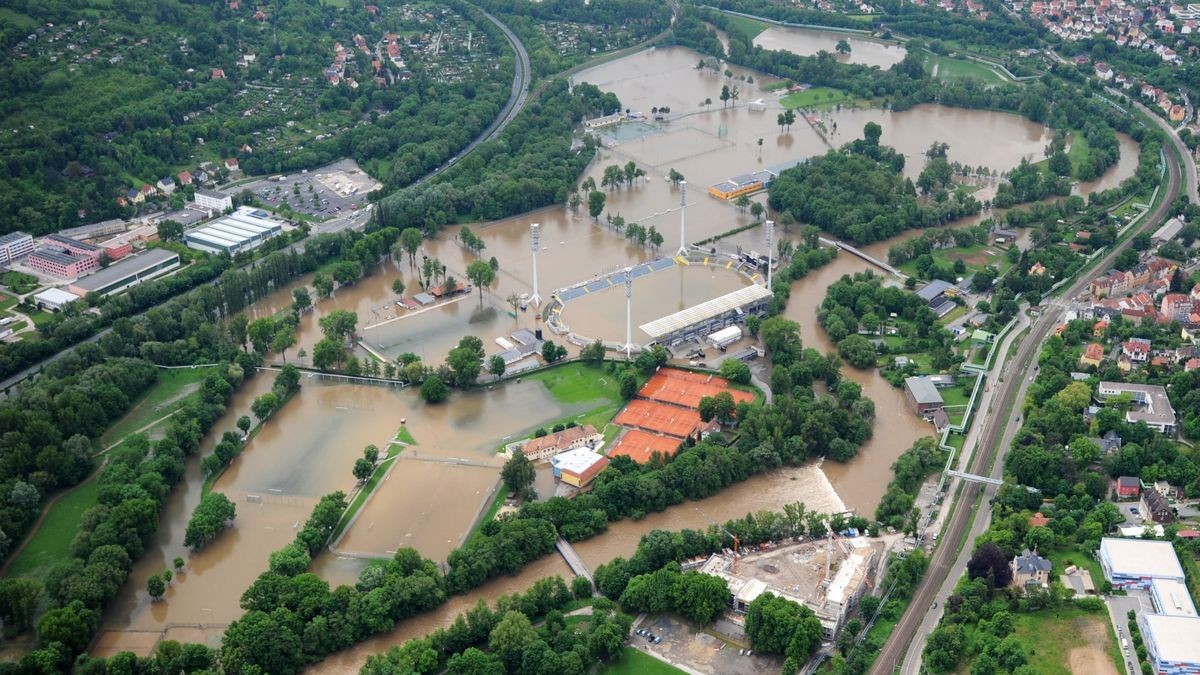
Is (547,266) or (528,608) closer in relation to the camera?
(528,608)

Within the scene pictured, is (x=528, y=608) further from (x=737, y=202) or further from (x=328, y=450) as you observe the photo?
(x=737, y=202)

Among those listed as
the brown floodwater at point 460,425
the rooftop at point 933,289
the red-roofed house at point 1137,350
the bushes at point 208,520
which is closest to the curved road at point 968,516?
the brown floodwater at point 460,425

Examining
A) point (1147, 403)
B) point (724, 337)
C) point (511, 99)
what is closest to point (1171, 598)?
point (1147, 403)

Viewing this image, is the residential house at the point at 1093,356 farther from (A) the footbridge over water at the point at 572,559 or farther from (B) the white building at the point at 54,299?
(B) the white building at the point at 54,299

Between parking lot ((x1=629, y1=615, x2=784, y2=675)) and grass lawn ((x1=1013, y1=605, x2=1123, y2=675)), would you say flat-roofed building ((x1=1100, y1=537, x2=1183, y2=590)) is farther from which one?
parking lot ((x1=629, y1=615, x2=784, y2=675))

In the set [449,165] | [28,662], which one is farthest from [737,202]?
[28,662]
